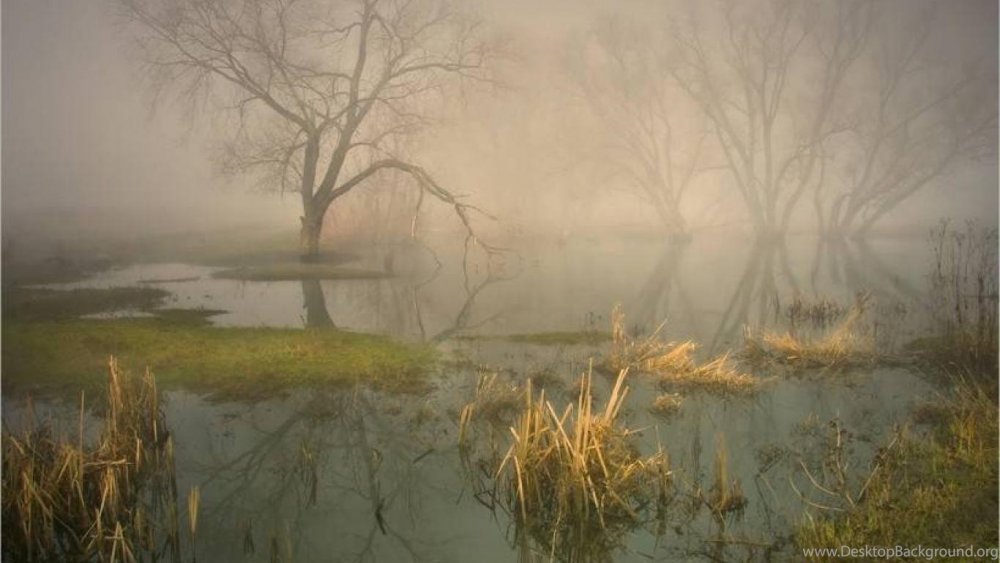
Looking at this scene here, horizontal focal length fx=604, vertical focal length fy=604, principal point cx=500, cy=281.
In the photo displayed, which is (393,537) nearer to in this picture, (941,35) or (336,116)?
(336,116)

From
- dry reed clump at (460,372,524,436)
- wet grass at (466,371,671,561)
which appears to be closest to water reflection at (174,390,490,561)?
dry reed clump at (460,372,524,436)

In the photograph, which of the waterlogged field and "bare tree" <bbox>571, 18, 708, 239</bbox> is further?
"bare tree" <bbox>571, 18, 708, 239</bbox>

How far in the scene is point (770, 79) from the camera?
675 inches

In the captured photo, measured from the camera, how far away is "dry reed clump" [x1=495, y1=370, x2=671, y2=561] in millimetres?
3443

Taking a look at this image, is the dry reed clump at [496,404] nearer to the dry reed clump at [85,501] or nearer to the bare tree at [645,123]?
the dry reed clump at [85,501]

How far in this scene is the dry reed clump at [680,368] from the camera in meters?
5.89

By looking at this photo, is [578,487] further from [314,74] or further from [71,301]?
[314,74]

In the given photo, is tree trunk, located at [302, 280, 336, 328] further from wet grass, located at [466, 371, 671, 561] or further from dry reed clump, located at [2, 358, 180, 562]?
wet grass, located at [466, 371, 671, 561]

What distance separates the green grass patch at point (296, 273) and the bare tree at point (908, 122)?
559 inches

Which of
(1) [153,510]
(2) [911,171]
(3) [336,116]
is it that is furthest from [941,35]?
(1) [153,510]

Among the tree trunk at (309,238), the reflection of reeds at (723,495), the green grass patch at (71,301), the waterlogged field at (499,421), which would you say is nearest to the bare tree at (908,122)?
the waterlogged field at (499,421)

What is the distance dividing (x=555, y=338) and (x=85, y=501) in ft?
17.3

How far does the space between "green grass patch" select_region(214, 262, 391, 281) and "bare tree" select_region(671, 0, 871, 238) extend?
10.4 m

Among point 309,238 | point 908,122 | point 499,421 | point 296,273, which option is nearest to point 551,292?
point 296,273
